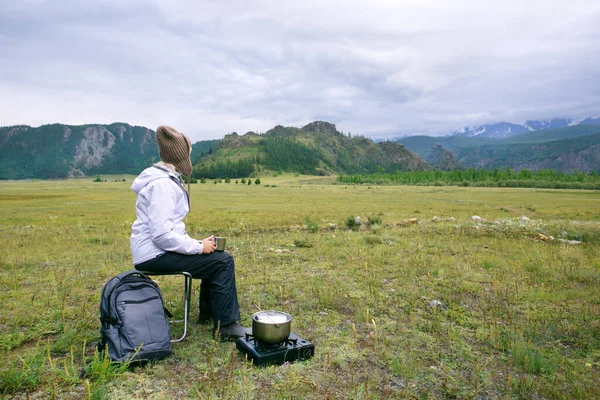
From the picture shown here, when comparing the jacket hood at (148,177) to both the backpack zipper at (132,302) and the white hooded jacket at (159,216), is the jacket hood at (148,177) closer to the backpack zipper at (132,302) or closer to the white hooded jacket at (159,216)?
the white hooded jacket at (159,216)

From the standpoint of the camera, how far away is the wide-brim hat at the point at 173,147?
516cm

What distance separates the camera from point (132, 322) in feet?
14.7

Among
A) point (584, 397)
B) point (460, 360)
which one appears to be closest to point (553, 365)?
point (584, 397)

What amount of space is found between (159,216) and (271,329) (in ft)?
6.54

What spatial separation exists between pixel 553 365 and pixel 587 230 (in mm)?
14907

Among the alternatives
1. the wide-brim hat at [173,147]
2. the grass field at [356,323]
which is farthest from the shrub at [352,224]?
the wide-brim hat at [173,147]

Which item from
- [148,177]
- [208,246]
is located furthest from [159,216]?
[208,246]

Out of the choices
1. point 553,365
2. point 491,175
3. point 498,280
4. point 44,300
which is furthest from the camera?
point 491,175

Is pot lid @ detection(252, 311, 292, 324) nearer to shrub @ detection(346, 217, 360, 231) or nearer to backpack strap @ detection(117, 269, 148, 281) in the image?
backpack strap @ detection(117, 269, 148, 281)

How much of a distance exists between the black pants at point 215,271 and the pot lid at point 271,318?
0.58 metres

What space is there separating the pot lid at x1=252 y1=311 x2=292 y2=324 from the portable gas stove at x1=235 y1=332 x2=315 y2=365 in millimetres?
277

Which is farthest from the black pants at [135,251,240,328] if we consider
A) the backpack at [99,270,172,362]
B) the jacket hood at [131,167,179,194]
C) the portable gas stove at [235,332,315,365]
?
the jacket hood at [131,167,179,194]

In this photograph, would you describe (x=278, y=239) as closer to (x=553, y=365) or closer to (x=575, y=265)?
(x=575, y=265)

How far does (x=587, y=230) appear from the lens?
53.5 feet
